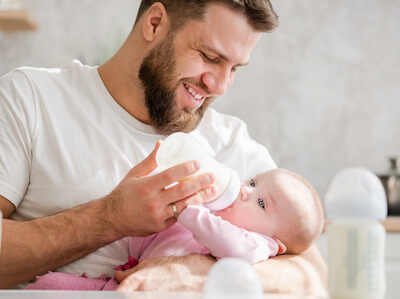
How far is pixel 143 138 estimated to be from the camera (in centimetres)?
165

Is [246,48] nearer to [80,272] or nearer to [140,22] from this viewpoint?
[140,22]

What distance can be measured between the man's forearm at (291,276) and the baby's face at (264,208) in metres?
0.09

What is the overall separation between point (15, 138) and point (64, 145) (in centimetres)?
14

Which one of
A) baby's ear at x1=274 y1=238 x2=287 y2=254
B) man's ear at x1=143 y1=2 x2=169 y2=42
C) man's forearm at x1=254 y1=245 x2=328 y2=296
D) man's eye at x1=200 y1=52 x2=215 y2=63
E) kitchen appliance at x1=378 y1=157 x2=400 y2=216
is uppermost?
man's ear at x1=143 y1=2 x2=169 y2=42

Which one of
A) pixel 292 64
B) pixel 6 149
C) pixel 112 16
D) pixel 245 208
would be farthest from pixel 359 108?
pixel 6 149

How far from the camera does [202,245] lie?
4.09 ft

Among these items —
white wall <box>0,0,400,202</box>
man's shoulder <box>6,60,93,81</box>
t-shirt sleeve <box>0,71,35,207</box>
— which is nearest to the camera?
t-shirt sleeve <box>0,71,35,207</box>

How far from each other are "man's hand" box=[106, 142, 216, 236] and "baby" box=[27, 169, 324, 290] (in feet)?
0.14

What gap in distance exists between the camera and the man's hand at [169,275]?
1.06m

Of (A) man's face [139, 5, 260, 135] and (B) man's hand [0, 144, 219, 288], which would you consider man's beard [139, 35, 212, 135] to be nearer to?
(A) man's face [139, 5, 260, 135]

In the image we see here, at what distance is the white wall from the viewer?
305 centimetres

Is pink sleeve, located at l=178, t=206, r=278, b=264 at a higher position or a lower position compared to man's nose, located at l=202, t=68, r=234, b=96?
lower

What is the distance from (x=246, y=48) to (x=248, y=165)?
40 cm

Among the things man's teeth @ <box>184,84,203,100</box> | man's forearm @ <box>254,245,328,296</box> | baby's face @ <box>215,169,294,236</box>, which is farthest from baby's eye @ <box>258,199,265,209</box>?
man's teeth @ <box>184,84,203,100</box>
